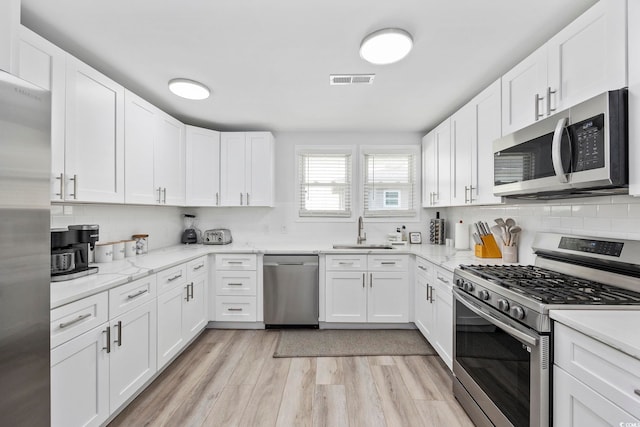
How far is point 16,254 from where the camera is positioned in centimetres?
91

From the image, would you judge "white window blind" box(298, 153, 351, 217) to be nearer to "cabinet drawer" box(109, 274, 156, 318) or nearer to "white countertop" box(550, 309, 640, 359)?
"cabinet drawer" box(109, 274, 156, 318)

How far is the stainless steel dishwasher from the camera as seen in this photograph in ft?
10.3

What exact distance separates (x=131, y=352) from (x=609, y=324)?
8.18 ft

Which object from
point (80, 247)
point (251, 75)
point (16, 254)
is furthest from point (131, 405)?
point (251, 75)

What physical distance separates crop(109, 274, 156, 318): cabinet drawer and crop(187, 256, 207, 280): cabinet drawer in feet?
1.88

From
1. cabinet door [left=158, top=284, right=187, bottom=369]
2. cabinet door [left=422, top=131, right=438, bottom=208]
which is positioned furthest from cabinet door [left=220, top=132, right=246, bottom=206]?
cabinet door [left=422, top=131, right=438, bottom=208]

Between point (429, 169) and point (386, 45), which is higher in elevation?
point (386, 45)

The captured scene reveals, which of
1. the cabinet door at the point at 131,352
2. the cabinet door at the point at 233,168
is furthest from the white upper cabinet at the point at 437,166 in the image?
the cabinet door at the point at 131,352

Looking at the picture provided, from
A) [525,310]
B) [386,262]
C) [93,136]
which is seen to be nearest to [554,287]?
[525,310]

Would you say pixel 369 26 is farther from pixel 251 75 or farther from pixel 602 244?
pixel 602 244

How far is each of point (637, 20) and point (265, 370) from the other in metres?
2.98

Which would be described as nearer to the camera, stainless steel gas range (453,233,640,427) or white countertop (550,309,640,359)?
white countertop (550,309,640,359)

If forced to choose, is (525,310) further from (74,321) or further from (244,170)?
(244,170)

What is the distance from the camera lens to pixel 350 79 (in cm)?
229
